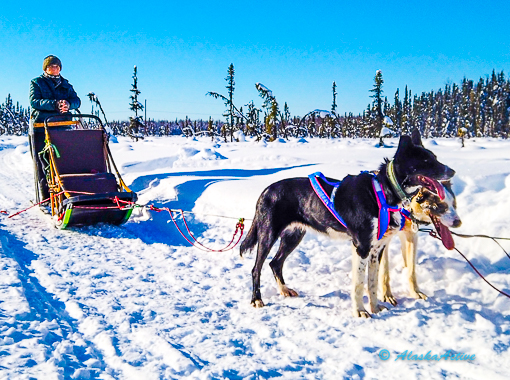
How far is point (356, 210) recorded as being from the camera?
9.95ft

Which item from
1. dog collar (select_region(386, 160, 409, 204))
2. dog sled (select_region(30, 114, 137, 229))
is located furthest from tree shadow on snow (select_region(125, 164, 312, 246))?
dog collar (select_region(386, 160, 409, 204))

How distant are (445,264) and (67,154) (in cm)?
523

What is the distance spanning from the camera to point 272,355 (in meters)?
2.50

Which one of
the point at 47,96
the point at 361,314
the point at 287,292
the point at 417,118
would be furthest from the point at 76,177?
the point at 417,118

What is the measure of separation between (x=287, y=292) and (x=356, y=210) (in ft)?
3.33

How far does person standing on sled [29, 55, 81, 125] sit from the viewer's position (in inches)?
239

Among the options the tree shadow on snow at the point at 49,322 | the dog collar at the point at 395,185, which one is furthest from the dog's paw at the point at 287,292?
the tree shadow on snow at the point at 49,322

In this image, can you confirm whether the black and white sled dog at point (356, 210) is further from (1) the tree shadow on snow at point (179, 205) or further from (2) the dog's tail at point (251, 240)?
(1) the tree shadow on snow at point (179, 205)

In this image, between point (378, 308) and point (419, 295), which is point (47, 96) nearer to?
point (378, 308)

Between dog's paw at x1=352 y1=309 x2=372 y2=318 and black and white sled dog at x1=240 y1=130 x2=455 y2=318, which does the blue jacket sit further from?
dog's paw at x1=352 y1=309 x2=372 y2=318

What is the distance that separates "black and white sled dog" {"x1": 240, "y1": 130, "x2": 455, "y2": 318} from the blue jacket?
423cm

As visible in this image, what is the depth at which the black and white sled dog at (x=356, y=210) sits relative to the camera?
285 cm

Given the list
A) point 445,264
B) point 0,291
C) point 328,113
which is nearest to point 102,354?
point 0,291

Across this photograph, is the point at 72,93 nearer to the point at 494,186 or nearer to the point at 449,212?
the point at 449,212
